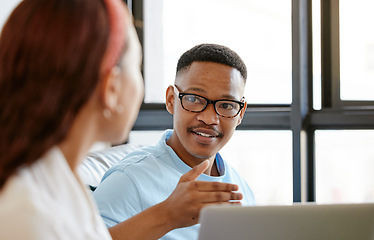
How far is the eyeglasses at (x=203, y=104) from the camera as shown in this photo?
1.74m

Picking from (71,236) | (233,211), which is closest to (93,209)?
(71,236)

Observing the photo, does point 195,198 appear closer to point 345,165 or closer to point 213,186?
point 213,186

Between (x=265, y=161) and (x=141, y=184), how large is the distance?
A: 4.75 ft

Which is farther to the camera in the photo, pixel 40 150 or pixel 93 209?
pixel 93 209

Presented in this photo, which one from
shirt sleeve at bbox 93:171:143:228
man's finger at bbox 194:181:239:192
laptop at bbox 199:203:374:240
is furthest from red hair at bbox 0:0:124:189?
shirt sleeve at bbox 93:171:143:228

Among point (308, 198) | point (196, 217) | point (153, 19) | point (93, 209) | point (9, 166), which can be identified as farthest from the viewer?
point (153, 19)

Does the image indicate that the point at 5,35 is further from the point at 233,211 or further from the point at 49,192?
the point at 233,211

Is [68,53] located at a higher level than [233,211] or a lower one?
higher

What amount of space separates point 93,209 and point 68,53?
0.30 metres

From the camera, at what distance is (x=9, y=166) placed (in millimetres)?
751

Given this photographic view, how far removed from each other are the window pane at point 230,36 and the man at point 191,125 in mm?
1030

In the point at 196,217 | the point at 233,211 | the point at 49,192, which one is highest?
the point at 49,192

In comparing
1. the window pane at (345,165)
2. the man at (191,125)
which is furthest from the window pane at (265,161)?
the man at (191,125)

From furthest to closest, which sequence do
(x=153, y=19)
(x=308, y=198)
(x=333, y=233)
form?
(x=153, y=19), (x=308, y=198), (x=333, y=233)
